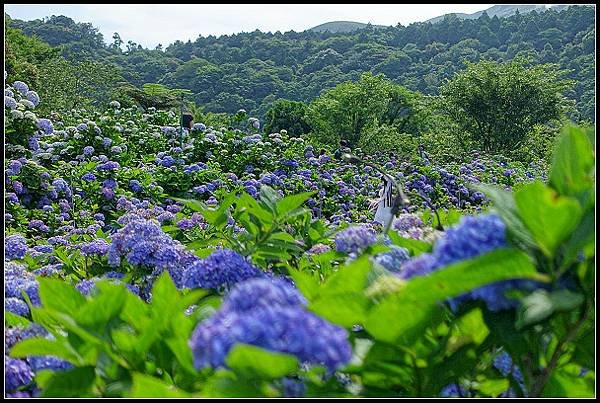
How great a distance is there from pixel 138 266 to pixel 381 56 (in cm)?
5395

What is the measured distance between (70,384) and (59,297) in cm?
14

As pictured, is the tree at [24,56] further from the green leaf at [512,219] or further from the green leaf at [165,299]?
the green leaf at [512,219]

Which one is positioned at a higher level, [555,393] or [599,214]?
[599,214]

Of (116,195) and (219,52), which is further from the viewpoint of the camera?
(219,52)

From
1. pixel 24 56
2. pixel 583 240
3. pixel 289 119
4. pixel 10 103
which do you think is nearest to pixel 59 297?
pixel 583 240

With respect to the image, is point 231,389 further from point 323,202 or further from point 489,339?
point 323,202

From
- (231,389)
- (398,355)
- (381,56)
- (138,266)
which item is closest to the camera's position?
(231,389)

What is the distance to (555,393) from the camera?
0.90 m

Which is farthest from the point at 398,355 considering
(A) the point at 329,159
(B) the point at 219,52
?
(B) the point at 219,52

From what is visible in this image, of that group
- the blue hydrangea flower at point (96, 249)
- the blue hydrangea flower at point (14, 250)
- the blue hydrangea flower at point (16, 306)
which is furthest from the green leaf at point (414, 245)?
the blue hydrangea flower at point (14, 250)

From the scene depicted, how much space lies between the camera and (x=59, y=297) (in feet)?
3.09

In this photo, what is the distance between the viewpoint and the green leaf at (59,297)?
3.05 ft

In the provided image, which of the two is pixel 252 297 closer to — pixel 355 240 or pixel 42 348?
pixel 42 348

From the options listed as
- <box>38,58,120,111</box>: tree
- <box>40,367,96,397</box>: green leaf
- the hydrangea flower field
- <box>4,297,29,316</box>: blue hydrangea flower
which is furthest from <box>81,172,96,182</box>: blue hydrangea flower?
<box>38,58,120,111</box>: tree
